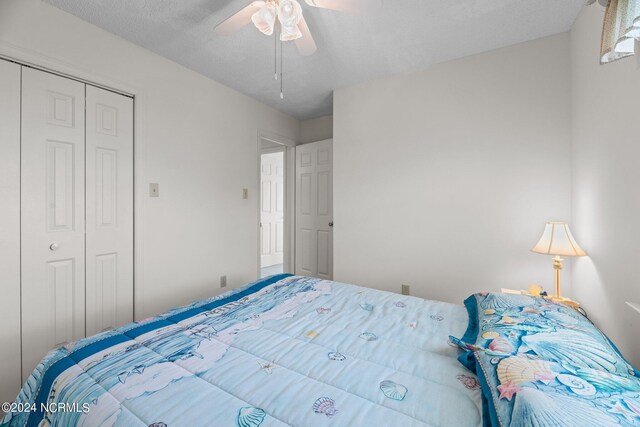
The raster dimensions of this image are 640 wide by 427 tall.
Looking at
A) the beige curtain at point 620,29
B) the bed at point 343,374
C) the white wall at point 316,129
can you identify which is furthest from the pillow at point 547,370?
the white wall at point 316,129

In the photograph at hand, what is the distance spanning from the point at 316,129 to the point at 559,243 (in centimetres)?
298

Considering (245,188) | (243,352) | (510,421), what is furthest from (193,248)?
(510,421)

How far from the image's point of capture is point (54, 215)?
5.81ft

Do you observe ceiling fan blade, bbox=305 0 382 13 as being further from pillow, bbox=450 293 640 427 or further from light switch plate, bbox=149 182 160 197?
light switch plate, bbox=149 182 160 197

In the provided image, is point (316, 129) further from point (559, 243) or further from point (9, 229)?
point (9, 229)

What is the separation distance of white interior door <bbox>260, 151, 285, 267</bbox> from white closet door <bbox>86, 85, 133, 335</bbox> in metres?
3.16

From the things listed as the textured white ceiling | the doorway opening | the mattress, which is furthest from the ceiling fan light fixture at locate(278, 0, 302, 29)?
the doorway opening

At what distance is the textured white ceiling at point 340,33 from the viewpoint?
1.75m

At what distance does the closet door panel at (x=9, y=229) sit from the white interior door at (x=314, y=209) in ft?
8.91

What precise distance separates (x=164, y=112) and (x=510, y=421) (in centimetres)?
280

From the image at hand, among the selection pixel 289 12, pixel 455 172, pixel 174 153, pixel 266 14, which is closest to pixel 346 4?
pixel 289 12

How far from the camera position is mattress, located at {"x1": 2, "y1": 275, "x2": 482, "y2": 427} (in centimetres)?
76

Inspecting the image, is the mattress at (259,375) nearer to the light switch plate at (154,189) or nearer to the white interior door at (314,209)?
the light switch plate at (154,189)

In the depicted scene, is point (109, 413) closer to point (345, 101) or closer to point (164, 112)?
point (164, 112)
